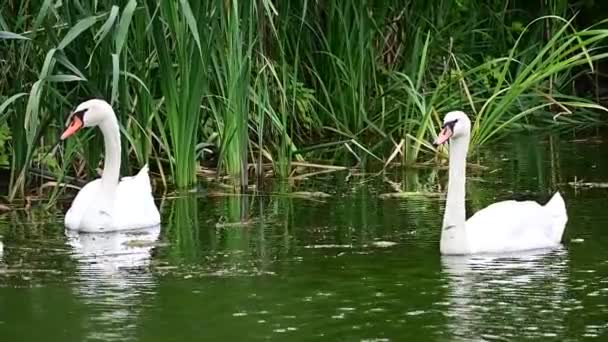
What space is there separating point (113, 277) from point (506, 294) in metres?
1.96

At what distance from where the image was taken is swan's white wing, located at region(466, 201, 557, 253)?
9008 millimetres

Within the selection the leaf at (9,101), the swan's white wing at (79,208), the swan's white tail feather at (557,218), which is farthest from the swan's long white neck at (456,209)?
the leaf at (9,101)

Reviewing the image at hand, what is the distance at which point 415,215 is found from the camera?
399 inches

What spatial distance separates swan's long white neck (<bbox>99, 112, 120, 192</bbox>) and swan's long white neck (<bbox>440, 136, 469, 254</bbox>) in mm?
2306

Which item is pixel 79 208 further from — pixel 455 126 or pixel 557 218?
pixel 557 218

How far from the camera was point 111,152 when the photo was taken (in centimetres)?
1038

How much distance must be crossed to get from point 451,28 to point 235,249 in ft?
23.8

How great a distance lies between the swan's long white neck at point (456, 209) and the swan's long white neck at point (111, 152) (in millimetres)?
2306

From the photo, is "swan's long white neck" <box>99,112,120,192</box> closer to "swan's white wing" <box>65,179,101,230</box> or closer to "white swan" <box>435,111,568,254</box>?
"swan's white wing" <box>65,179,101,230</box>

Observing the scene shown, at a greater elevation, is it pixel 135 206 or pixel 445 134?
pixel 445 134

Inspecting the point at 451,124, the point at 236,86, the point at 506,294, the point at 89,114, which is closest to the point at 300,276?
the point at 506,294

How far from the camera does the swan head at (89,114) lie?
10203mm

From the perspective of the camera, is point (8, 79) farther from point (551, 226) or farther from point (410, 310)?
point (410, 310)

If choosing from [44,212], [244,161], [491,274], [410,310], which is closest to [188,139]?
[244,161]
